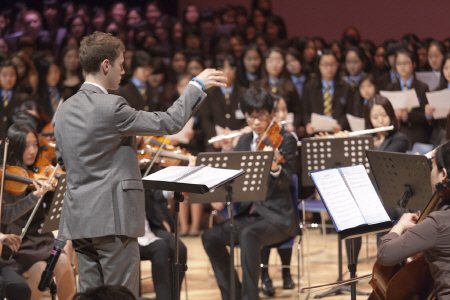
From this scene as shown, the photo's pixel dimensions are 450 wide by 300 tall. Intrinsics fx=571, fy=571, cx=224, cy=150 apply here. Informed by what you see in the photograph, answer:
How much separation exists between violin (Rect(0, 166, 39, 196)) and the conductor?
1.09 metres

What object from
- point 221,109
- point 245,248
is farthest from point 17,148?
point 221,109

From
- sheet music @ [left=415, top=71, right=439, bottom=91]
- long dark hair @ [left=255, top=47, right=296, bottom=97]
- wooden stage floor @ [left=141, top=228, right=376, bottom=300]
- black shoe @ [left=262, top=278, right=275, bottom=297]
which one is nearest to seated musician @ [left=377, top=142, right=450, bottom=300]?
wooden stage floor @ [left=141, top=228, right=376, bottom=300]

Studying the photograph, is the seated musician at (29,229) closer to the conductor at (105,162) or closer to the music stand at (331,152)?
the conductor at (105,162)

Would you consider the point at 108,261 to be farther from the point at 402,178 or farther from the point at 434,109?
the point at 434,109

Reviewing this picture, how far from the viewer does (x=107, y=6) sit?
9820 millimetres

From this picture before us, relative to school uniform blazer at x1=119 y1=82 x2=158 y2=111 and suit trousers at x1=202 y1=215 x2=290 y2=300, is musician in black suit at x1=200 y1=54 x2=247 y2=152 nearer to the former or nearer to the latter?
school uniform blazer at x1=119 y1=82 x2=158 y2=111

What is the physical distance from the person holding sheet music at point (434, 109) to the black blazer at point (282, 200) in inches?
73.8

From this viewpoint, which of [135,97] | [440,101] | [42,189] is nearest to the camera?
[42,189]

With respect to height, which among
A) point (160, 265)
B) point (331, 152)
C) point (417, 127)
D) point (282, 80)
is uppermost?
point (282, 80)

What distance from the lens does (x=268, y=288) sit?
4.10 metres

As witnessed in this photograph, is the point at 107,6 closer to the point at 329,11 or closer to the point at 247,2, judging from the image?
the point at 247,2

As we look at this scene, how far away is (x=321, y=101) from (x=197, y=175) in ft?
11.5

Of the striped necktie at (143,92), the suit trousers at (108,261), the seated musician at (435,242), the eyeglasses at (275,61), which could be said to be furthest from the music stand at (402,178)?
the striped necktie at (143,92)

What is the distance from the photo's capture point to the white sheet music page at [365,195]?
2.54 metres
